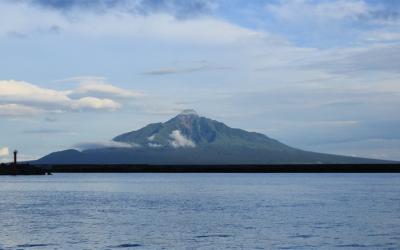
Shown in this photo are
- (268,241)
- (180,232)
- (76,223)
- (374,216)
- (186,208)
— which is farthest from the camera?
(186,208)

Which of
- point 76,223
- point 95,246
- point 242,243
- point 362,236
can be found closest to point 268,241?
point 242,243

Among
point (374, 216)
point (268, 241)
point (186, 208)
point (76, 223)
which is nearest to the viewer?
point (268, 241)

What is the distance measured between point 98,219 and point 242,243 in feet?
67.4

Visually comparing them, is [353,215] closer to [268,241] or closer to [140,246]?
[268,241]

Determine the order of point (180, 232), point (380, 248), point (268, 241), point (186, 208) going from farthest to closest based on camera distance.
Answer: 1. point (186, 208)
2. point (180, 232)
3. point (268, 241)
4. point (380, 248)

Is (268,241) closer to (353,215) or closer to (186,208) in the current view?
(353,215)

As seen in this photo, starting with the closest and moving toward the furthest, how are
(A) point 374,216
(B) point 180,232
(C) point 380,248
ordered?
(C) point 380,248 → (B) point 180,232 → (A) point 374,216

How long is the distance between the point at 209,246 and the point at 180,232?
7988 millimetres

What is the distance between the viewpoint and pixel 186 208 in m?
77.4

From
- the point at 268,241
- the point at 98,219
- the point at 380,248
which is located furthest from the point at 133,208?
the point at 380,248

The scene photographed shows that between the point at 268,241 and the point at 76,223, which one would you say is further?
the point at 76,223

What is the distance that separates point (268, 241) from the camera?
1844 inches

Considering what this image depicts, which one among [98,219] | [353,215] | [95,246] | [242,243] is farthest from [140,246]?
[353,215]

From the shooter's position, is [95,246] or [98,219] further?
[98,219]
